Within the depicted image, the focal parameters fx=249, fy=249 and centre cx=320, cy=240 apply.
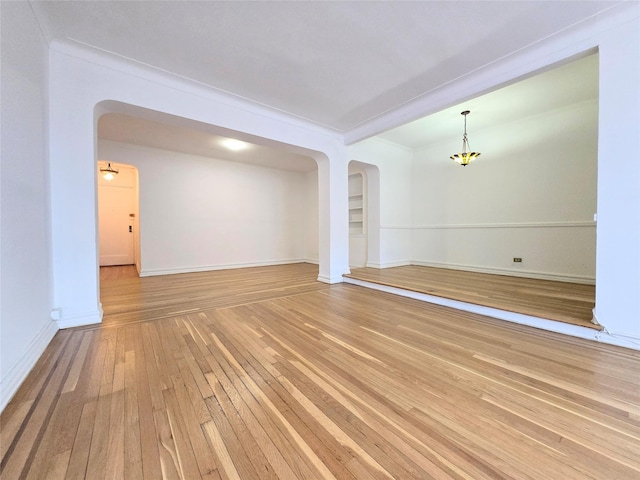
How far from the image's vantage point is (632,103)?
6.15 ft

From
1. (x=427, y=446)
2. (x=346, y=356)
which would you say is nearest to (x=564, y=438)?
(x=427, y=446)

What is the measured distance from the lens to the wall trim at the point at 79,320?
7.54 ft

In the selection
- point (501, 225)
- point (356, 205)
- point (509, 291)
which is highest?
point (356, 205)

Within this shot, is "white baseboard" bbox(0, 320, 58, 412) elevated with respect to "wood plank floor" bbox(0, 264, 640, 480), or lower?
elevated

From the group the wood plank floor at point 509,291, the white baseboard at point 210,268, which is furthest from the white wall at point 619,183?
the white baseboard at point 210,268

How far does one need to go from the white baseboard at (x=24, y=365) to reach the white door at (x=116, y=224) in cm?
622

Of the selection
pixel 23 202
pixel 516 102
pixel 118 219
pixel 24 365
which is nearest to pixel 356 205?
pixel 516 102

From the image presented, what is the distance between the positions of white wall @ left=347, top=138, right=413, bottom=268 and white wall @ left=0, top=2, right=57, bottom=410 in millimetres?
4188

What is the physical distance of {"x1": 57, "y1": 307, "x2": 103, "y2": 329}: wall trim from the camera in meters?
2.30

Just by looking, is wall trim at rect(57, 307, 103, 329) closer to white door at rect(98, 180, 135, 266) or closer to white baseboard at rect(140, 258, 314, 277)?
white baseboard at rect(140, 258, 314, 277)

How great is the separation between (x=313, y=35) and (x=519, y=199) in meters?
4.29

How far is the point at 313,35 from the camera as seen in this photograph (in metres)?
2.13

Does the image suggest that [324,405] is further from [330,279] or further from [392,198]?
[392,198]

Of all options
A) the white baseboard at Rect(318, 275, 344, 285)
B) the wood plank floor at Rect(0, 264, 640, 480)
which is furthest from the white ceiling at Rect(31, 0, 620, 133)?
the white baseboard at Rect(318, 275, 344, 285)
